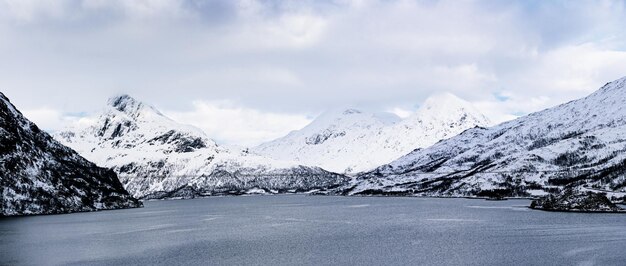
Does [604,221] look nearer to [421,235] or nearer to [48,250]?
[421,235]

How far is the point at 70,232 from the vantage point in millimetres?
181125

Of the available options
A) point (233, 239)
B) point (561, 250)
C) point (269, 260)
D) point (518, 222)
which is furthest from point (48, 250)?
point (518, 222)

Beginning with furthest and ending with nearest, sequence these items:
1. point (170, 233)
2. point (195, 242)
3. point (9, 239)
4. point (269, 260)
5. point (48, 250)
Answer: point (170, 233)
point (9, 239)
point (195, 242)
point (48, 250)
point (269, 260)

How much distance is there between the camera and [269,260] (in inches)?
4363

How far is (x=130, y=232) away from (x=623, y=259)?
448ft

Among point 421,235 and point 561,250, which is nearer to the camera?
point 561,250

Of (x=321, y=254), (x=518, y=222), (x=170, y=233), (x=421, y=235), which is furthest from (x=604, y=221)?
(x=170, y=233)

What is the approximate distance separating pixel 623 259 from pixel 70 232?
154790 mm

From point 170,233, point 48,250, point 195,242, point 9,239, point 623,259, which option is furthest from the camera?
point 170,233

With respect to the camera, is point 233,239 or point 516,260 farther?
point 233,239

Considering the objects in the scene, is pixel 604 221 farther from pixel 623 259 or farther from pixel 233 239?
pixel 233 239

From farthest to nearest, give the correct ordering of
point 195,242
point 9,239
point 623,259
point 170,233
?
point 170,233 → point 9,239 → point 195,242 → point 623,259

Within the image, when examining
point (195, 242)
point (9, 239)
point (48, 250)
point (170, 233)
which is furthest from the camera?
point (170, 233)

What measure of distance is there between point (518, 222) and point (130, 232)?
124 meters
